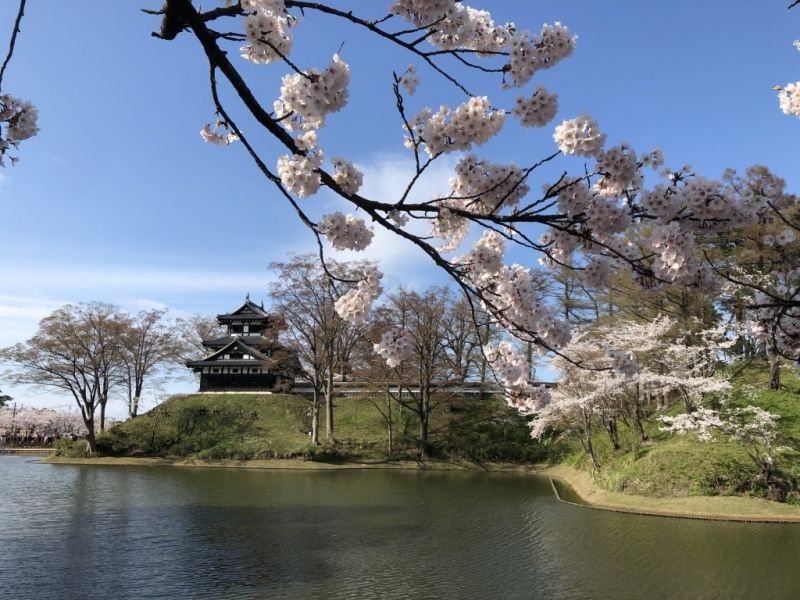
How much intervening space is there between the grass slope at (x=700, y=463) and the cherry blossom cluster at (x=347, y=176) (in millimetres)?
15190

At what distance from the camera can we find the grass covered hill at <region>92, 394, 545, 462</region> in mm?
28641

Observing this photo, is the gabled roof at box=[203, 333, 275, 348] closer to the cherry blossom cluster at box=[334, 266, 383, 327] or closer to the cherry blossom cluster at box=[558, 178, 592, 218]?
the cherry blossom cluster at box=[334, 266, 383, 327]

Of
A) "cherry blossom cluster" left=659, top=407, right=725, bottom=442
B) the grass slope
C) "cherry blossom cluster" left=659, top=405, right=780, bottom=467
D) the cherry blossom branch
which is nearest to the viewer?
the cherry blossom branch

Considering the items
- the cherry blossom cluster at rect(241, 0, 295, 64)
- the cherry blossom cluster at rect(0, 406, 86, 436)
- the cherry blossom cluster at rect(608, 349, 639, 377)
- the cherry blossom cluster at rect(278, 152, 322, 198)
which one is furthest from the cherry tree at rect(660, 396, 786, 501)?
the cherry blossom cluster at rect(0, 406, 86, 436)

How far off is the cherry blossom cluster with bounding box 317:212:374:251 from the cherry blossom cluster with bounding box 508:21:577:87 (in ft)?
3.91

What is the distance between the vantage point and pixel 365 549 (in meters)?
10.4

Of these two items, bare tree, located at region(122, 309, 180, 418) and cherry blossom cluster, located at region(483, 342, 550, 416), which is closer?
cherry blossom cluster, located at region(483, 342, 550, 416)

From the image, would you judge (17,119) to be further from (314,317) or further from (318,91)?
(314,317)

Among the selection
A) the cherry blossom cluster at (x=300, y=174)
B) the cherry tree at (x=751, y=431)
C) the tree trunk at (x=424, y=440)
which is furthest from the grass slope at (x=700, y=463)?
the cherry blossom cluster at (x=300, y=174)

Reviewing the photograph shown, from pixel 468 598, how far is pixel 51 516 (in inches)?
434

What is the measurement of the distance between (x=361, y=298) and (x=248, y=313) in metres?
39.7

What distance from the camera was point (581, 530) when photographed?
12461 millimetres

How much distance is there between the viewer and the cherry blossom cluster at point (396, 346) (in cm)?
354

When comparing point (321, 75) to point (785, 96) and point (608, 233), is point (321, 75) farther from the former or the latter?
point (785, 96)
